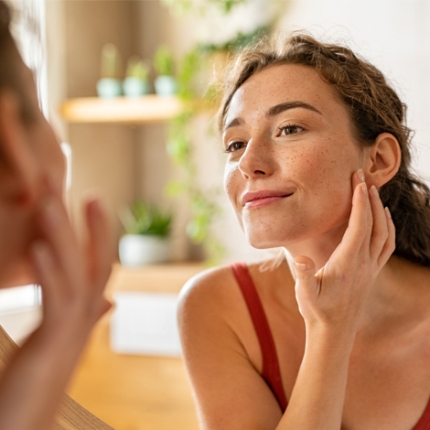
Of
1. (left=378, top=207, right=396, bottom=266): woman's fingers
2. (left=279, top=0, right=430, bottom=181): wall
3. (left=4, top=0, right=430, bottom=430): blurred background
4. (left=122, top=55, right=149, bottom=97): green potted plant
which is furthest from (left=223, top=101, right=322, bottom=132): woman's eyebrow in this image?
(left=122, top=55, right=149, bottom=97): green potted plant

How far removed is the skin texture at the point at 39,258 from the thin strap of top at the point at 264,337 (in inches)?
30.2

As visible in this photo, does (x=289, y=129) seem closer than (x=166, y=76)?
Yes

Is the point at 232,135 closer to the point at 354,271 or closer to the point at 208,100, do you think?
the point at 354,271

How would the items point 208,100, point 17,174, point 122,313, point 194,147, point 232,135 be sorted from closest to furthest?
point 17,174
point 232,135
point 208,100
point 122,313
point 194,147

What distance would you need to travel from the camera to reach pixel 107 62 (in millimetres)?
3195

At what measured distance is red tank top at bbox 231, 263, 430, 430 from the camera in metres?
1.11

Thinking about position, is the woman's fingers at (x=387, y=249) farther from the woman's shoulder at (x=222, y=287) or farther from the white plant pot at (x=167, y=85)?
the white plant pot at (x=167, y=85)

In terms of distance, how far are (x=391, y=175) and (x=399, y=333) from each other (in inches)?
11.0

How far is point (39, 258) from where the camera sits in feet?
1.23

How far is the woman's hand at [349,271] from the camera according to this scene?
94cm

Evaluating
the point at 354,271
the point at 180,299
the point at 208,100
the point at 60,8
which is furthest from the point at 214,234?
the point at 354,271

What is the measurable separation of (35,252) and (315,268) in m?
0.63

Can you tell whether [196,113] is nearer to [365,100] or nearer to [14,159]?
[365,100]

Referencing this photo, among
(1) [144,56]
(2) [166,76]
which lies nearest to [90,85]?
(1) [144,56]
